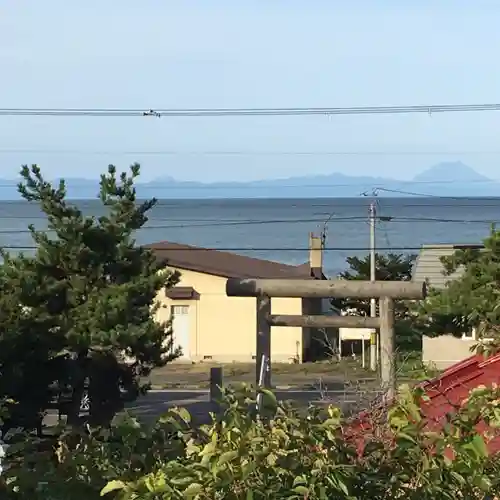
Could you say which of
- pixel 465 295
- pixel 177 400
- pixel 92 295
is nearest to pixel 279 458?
pixel 92 295

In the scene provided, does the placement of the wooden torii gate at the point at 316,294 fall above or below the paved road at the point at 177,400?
above

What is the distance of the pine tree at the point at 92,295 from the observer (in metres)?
16.0

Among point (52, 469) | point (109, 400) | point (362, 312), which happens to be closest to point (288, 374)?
point (362, 312)

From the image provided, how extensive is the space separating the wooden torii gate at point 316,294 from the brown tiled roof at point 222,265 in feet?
76.8

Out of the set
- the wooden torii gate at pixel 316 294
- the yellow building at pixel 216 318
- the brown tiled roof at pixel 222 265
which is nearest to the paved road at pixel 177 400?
the brown tiled roof at pixel 222 265

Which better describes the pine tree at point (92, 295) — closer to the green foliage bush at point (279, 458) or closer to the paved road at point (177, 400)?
the paved road at point (177, 400)

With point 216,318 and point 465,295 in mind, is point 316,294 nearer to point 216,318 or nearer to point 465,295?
point 465,295

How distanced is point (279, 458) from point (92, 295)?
13.9m

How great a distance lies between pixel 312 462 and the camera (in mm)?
2773

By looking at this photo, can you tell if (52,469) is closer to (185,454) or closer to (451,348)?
(185,454)

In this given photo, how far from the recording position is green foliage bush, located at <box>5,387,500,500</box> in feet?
8.66

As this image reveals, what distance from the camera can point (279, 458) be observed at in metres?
2.73

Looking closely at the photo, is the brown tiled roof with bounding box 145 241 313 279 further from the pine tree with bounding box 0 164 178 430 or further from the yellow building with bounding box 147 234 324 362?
the pine tree with bounding box 0 164 178 430

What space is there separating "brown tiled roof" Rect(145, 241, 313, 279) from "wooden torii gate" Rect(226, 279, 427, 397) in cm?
2342
